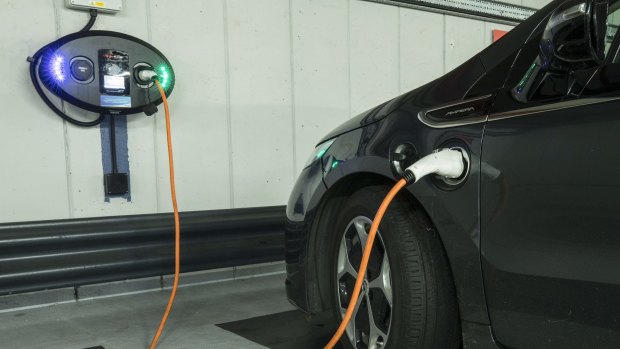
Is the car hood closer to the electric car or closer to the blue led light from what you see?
the electric car

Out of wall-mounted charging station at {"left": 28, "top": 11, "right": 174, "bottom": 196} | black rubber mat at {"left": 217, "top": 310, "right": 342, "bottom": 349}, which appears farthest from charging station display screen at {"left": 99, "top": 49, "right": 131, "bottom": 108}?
black rubber mat at {"left": 217, "top": 310, "right": 342, "bottom": 349}

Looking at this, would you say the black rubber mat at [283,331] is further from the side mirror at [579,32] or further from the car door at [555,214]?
the side mirror at [579,32]

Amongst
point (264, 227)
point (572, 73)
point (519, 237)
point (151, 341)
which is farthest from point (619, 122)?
point (264, 227)

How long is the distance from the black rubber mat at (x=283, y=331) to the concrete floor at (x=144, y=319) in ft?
0.19

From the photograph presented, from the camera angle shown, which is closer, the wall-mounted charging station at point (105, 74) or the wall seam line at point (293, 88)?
the wall-mounted charging station at point (105, 74)

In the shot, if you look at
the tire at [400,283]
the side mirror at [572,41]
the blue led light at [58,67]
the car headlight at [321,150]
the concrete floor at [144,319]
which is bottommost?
the concrete floor at [144,319]

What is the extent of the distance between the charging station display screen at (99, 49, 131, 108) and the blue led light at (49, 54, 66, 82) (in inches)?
7.1

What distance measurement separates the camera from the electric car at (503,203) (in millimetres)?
1008

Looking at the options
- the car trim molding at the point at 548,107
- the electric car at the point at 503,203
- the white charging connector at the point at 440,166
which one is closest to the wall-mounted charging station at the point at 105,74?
the electric car at the point at 503,203

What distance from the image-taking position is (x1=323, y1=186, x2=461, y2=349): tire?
1.33 metres

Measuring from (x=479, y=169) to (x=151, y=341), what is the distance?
1.57m

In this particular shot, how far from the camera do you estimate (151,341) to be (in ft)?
7.05

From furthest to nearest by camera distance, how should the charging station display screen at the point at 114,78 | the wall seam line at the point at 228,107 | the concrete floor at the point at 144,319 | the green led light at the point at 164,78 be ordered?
→ 1. the wall seam line at the point at 228,107
2. the green led light at the point at 164,78
3. the charging station display screen at the point at 114,78
4. the concrete floor at the point at 144,319

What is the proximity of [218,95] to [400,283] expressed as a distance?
6.95 feet
